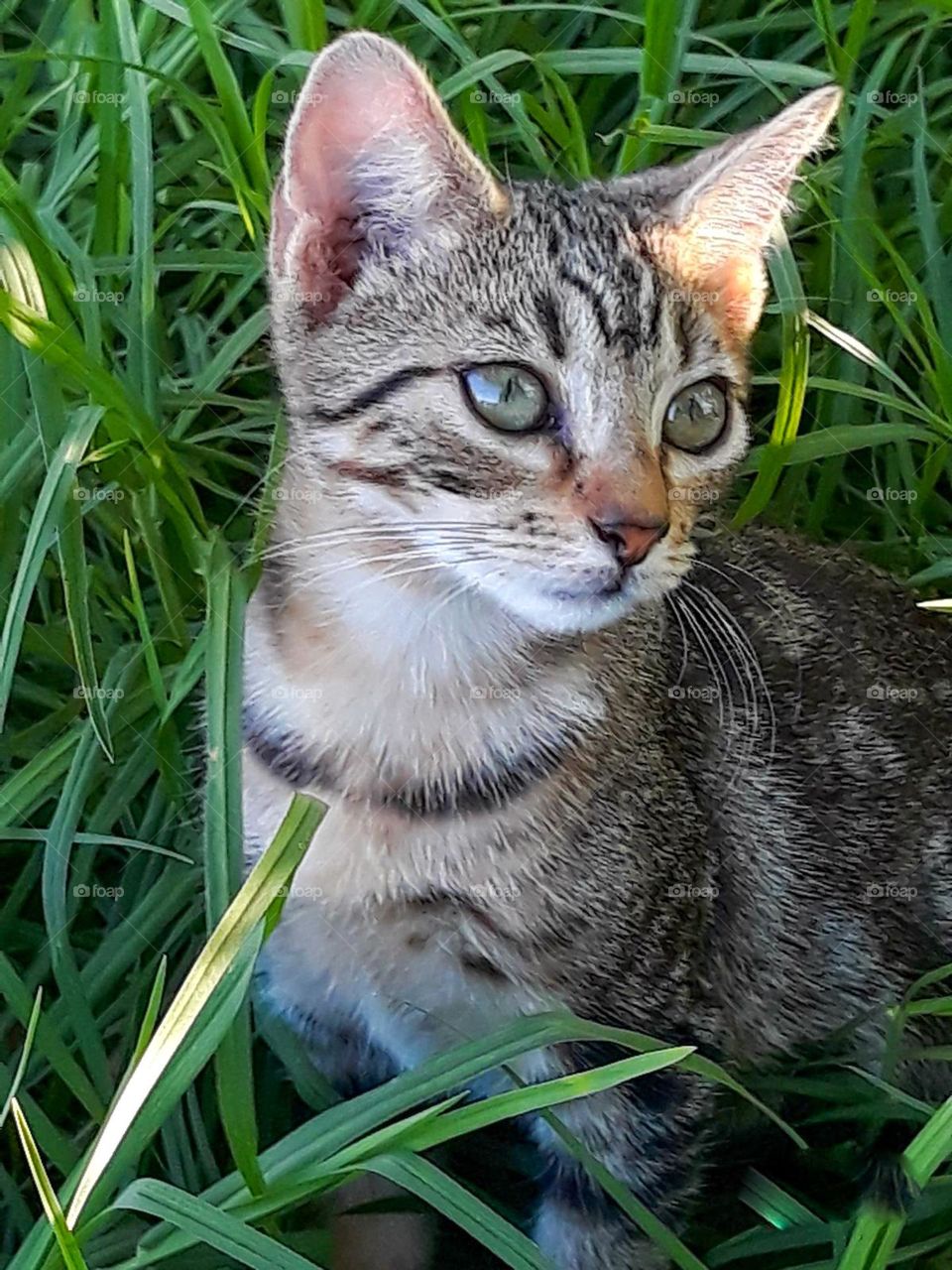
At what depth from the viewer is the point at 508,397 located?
952 mm

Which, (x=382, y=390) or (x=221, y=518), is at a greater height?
(x=382, y=390)

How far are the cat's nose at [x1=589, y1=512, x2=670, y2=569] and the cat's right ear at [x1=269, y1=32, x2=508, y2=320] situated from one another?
26cm

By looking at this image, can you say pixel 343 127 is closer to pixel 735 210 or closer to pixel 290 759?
pixel 735 210

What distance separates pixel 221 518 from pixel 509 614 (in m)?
0.59

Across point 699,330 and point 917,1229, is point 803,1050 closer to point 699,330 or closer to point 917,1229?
point 917,1229

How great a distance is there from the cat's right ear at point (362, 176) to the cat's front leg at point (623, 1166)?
612mm

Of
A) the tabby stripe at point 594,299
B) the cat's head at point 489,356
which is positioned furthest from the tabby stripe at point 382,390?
the tabby stripe at point 594,299

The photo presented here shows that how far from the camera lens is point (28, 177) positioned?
1422 millimetres

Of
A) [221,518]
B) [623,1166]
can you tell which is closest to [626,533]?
[623,1166]

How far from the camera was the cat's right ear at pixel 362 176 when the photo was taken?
0.95 metres

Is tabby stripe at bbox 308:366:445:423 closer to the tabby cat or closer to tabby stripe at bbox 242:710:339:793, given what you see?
the tabby cat

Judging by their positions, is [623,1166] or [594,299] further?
[623,1166]

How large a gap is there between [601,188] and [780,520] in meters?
0.61

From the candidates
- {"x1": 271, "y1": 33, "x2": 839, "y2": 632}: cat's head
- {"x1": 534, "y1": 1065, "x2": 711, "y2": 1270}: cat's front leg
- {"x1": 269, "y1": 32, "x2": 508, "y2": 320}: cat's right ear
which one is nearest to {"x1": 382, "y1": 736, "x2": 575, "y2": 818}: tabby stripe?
{"x1": 271, "y1": 33, "x2": 839, "y2": 632}: cat's head
